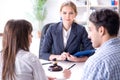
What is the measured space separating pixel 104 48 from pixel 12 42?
65 centimetres

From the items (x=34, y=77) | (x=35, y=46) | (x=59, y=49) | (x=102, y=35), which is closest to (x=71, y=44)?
(x=59, y=49)

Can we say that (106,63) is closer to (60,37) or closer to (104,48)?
(104,48)

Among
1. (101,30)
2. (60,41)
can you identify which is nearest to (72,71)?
(60,41)

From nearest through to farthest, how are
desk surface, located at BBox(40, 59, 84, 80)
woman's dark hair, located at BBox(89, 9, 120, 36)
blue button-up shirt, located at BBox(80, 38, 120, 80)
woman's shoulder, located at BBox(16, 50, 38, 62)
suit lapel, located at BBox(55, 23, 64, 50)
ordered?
blue button-up shirt, located at BBox(80, 38, 120, 80) → woman's dark hair, located at BBox(89, 9, 120, 36) → woman's shoulder, located at BBox(16, 50, 38, 62) → desk surface, located at BBox(40, 59, 84, 80) → suit lapel, located at BBox(55, 23, 64, 50)

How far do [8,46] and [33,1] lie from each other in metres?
3.45

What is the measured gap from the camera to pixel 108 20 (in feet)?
4.19

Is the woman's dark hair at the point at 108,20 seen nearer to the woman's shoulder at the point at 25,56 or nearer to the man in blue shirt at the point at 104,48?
the man in blue shirt at the point at 104,48

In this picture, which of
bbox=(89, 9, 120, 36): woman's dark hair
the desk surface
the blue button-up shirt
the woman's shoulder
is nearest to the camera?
the blue button-up shirt

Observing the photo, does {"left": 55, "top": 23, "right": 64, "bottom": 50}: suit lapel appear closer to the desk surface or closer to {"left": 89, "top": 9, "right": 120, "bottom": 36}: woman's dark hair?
the desk surface

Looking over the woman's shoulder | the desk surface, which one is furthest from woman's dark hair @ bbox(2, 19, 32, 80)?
the desk surface

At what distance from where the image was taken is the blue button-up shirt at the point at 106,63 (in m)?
1.16

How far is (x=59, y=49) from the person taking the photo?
255 cm

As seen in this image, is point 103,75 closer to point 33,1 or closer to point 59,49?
point 59,49

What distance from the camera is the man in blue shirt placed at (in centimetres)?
116
